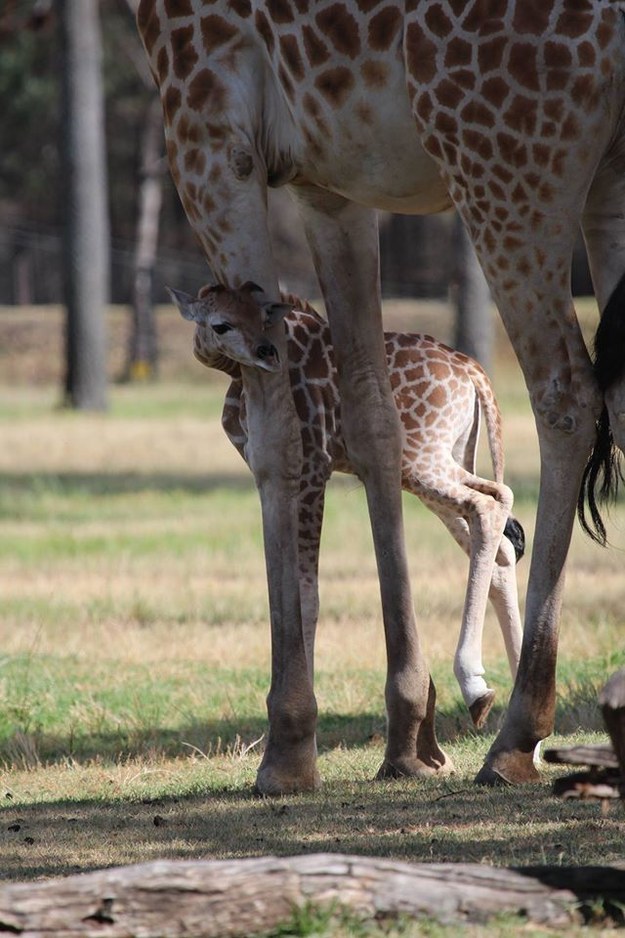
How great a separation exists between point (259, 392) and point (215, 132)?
0.86 meters

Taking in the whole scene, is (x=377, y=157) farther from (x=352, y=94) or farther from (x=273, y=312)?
(x=273, y=312)

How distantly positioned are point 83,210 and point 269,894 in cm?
2081

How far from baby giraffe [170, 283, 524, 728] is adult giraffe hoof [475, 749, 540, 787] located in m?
0.85

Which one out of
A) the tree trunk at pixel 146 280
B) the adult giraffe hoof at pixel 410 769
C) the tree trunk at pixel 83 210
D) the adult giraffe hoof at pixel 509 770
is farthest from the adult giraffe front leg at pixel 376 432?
Answer: the tree trunk at pixel 146 280

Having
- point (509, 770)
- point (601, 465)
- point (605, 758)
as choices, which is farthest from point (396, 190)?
point (605, 758)

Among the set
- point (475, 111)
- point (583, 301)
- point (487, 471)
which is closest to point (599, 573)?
point (487, 471)

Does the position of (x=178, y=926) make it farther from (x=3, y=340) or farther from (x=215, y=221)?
(x=3, y=340)

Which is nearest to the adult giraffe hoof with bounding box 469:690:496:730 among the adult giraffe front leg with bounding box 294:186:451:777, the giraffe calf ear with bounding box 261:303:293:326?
the adult giraffe front leg with bounding box 294:186:451:777

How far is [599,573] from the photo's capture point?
10.6 m

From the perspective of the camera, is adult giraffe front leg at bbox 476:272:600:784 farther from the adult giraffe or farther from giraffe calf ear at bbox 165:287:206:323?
giraffe calf ear at bbox 165:287:206:323

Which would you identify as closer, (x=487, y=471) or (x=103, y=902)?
(x=103, y=902)

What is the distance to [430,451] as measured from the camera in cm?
641

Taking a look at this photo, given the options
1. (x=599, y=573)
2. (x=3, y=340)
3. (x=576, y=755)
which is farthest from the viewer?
(x=3, y=340)

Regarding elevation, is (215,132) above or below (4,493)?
above
